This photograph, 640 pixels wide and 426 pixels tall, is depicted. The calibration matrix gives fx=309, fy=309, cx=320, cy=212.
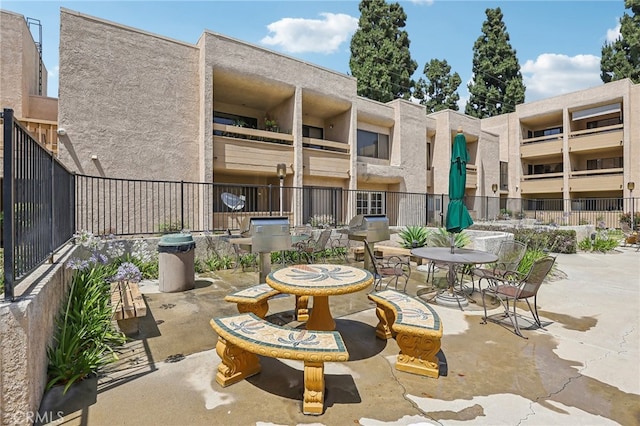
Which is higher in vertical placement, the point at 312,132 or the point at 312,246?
the point at 312,132

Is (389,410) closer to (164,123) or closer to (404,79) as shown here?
(164,123)

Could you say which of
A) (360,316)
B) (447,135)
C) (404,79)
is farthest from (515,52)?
(360,316)

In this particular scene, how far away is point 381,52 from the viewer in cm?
2686

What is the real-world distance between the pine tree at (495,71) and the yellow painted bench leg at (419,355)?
34.9 meters

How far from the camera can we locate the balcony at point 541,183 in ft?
81.9

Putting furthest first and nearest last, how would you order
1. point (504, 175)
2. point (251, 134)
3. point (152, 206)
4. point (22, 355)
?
point (504, 175) < point (251, 134) < point (152, 206) < point (22, 355)

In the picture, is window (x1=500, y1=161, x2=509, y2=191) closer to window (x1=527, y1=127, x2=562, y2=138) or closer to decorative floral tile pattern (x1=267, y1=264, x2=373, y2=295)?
window (x1=527, y1=127, x2=562, y2=138)

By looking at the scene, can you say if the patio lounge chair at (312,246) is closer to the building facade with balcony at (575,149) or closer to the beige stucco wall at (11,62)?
the beige stucco wall at (11,62)

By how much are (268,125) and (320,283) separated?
1231cm

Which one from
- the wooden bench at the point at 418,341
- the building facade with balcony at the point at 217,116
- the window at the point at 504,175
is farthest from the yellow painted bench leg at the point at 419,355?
the window at the point at 504,175

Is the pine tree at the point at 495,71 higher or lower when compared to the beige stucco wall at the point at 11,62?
higher

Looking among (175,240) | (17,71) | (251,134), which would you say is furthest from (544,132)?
(17,71)

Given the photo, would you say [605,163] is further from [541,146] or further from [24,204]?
[24,204]

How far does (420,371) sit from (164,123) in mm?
11968
